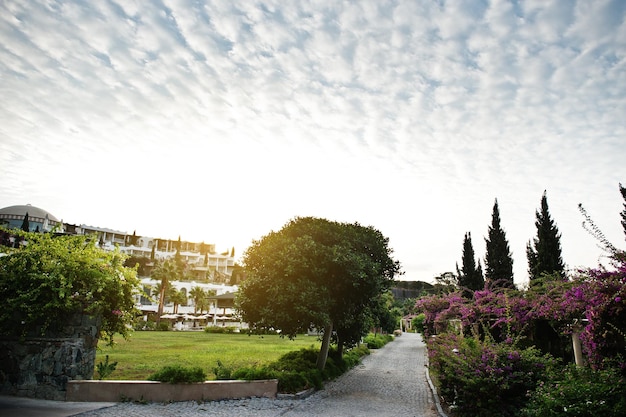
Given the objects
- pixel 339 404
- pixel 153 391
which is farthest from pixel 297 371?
pixel 153 391

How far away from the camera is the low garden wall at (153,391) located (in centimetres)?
988

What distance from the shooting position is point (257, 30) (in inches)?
401

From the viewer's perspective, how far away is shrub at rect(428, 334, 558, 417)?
857cm

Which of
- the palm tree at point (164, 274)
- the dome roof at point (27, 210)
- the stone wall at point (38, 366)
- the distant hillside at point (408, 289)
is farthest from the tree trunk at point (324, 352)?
the dome roof at point (27, 210)

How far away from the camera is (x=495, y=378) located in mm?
8641

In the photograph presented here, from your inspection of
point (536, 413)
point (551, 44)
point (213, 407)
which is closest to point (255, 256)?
point (213, 407)

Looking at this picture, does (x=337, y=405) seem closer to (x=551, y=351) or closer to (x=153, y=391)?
(x=153, y=391)

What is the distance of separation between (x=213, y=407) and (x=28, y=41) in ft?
32.4

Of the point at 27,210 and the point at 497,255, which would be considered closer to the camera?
the point at 497,255

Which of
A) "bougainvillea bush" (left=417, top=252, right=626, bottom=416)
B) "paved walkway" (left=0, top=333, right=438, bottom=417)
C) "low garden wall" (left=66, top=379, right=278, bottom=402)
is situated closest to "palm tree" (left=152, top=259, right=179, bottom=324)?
"paved walkway" (left=0, top=333, right=438, bottom=417)

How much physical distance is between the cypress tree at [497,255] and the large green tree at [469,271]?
3.13m

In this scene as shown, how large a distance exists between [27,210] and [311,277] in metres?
116

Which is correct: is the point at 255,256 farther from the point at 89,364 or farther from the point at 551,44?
the point at 551,44

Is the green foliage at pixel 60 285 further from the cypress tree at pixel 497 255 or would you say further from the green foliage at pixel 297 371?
the cypress tree at pixel 497 255
